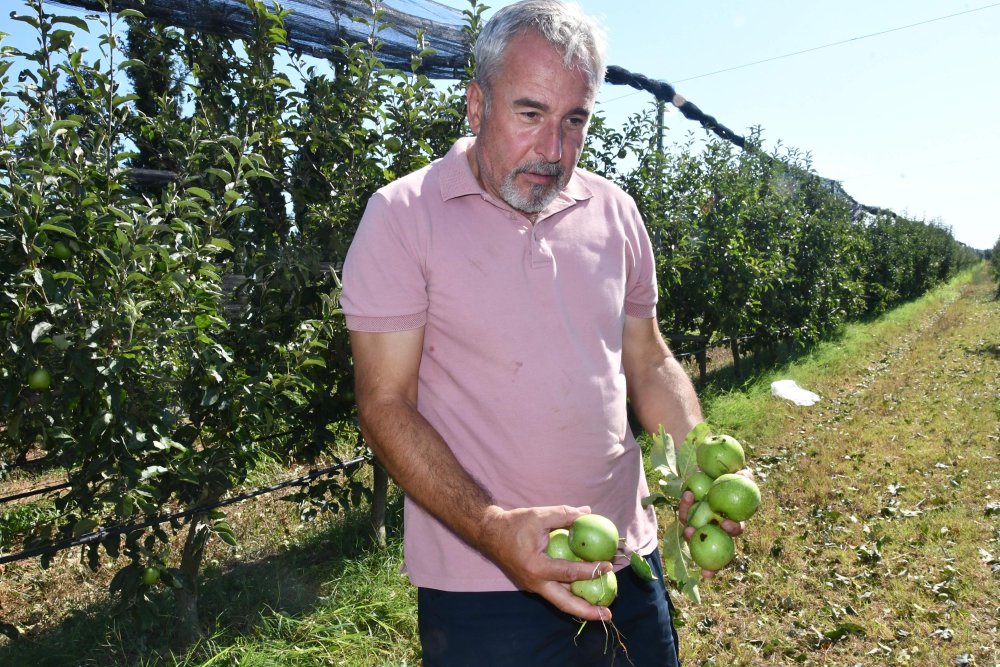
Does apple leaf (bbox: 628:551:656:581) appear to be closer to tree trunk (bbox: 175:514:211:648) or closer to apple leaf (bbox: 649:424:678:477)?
apple leaf (bbox: 649:424:678:477)

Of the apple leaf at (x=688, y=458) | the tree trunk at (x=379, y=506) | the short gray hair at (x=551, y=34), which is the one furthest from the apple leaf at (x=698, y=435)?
the tree trunk at (x=379, y=506)

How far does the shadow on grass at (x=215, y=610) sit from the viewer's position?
3.66 meters

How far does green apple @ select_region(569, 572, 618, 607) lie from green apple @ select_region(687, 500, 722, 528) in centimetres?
38

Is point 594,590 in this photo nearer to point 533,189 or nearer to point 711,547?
point 711,547

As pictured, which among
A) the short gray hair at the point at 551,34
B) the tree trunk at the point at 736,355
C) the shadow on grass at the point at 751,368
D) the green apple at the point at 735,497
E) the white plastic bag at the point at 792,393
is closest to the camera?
the green apple at the point at 735,497

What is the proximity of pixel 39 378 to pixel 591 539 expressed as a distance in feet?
7.10

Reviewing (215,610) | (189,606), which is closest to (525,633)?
(189,606)

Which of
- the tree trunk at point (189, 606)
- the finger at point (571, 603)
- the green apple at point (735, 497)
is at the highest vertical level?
the green apple at point (735, 497)

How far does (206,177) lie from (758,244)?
9718 millimetres

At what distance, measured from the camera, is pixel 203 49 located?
404 cm

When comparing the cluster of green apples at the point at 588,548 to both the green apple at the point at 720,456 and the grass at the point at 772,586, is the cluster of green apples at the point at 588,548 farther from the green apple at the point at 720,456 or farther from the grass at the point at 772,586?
the grass at the point at 772,586

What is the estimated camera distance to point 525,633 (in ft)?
6.12

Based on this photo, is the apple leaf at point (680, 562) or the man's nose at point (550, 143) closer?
the apple leaf at point (680, 562)

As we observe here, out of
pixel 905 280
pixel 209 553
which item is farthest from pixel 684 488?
A: pixel 905 280
